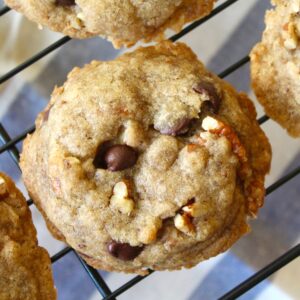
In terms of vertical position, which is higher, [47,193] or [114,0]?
[114,0]

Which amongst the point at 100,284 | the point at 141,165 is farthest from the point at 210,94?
the point at 100,284

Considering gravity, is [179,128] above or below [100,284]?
above

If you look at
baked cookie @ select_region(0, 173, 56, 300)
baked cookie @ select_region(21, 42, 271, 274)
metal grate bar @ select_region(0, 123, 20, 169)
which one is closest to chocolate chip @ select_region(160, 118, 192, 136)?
baked cookie @ select_region(21, 42, 271, 274)

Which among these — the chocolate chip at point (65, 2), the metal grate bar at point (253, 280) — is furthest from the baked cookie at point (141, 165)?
the chocolate chip at point (65, 2)

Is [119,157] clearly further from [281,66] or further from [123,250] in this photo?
[281,66]

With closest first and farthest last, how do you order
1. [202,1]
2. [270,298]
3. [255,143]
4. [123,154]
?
[123,154] < [255,143] < [202,1] < [270,298]

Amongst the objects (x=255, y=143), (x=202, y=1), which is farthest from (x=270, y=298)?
(x=202, y=1)

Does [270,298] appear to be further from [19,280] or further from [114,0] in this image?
[114,0]
